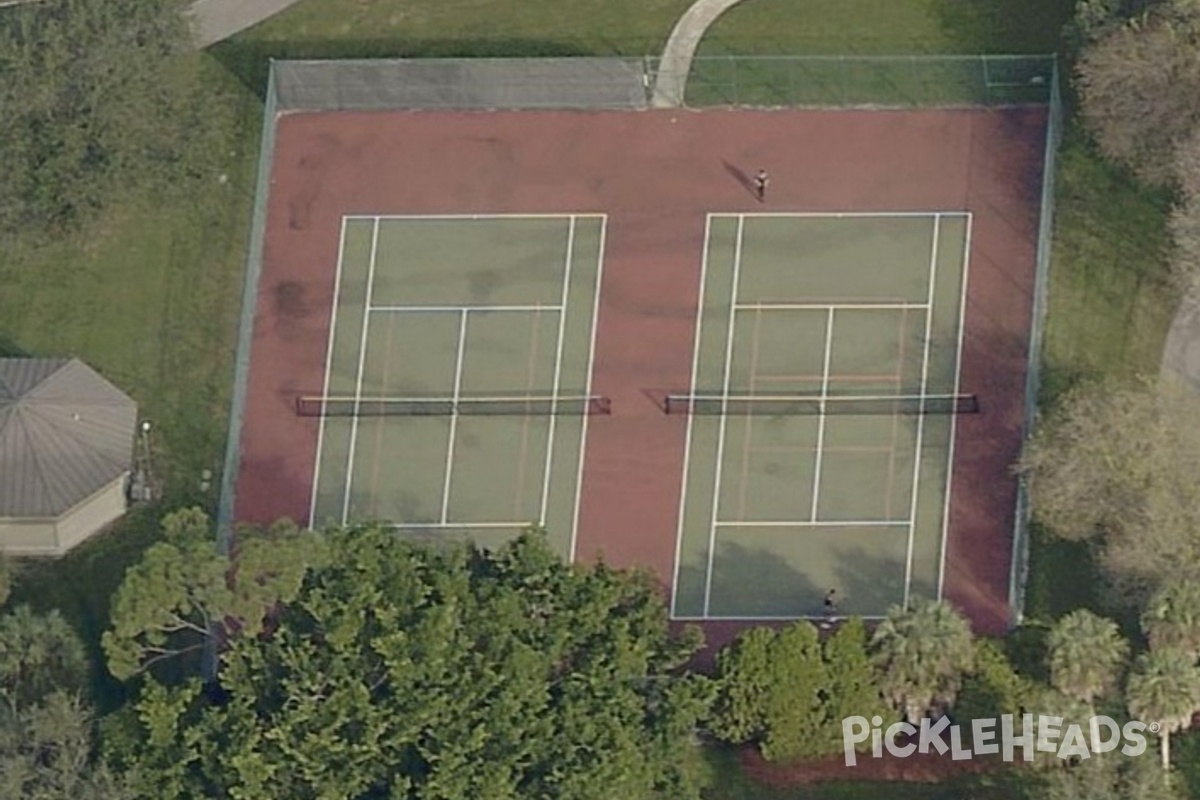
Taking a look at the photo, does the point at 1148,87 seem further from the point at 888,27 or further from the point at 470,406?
the point at 470,406

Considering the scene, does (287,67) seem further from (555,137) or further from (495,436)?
(495,436)

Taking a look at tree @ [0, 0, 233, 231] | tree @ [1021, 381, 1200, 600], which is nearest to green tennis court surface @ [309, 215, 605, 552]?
tree @ [0, 0, 233, 231]

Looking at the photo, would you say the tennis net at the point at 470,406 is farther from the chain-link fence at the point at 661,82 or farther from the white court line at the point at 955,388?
the chain-link fence at the point at 661,82

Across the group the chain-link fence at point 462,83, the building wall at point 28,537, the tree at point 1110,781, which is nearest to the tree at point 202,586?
the building wall at point 28,537

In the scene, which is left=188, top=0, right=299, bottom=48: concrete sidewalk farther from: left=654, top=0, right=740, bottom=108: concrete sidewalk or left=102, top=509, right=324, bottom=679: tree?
left=102, top=509, right=324, bottom=679: tree

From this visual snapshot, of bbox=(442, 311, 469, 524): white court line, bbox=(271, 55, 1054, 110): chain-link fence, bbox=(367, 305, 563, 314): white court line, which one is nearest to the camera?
bbox=(442, 311, 469, 524): white court line
